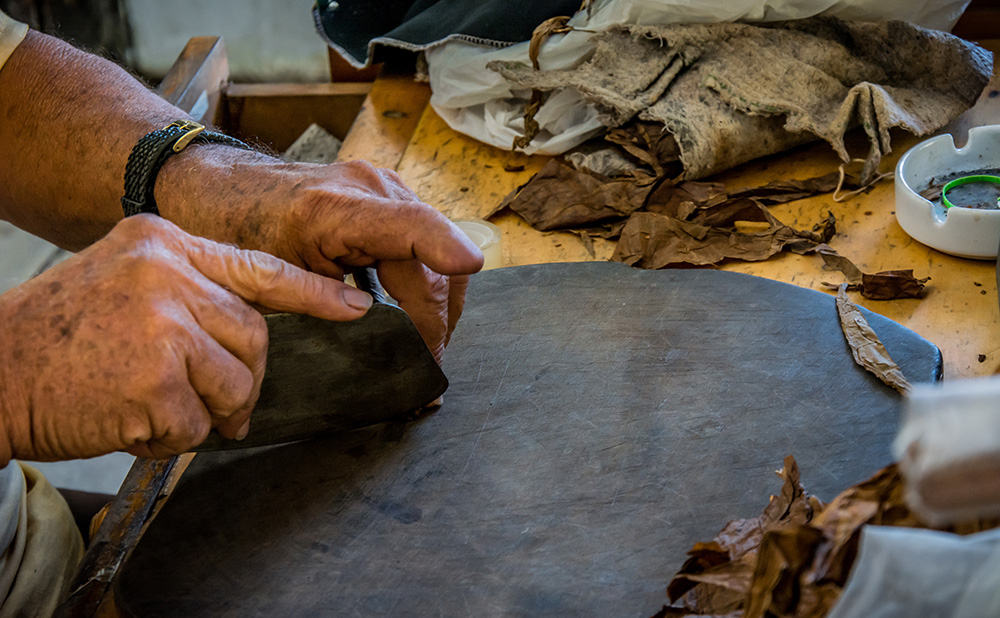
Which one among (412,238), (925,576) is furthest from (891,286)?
(925,576)

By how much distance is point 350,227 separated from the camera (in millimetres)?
942

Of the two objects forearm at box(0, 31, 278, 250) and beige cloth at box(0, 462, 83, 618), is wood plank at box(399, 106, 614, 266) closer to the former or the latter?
forearm at box(0, 31, 278, 250)

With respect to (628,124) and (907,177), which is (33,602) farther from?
(907,177)

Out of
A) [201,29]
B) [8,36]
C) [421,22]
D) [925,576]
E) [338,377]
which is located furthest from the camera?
[201,29]

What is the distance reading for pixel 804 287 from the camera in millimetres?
1179

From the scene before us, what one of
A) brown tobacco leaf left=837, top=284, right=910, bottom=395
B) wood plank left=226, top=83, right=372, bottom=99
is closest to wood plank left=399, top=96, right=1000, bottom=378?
Answer: brown tobacco leaf left=837, top=284, right=910, bottom=395

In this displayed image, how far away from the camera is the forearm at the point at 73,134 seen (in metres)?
1.21

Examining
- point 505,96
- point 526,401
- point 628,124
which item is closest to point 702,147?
point 628,124

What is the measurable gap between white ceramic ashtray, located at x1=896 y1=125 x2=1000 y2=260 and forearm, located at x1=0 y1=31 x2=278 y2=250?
3.27ft

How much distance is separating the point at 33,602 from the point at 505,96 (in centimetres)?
120

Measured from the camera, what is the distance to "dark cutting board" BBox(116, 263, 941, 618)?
810 millimetres

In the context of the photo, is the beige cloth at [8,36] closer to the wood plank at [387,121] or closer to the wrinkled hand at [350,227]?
the wrinkled hand at [350,227]

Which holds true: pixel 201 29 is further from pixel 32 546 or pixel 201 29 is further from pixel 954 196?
pixel 954 196

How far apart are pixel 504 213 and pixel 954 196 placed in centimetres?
75
